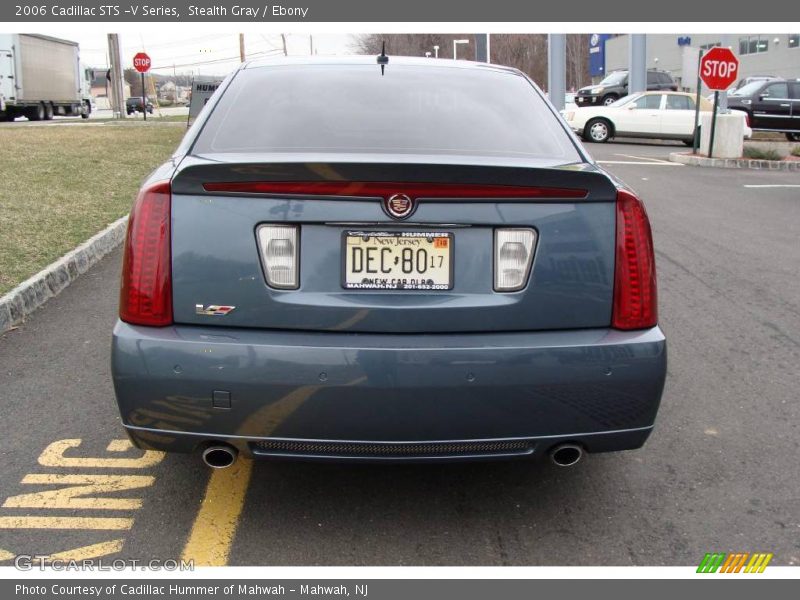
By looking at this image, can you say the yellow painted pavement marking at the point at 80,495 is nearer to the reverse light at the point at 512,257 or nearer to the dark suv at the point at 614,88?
the reverse light at the point at 512,257

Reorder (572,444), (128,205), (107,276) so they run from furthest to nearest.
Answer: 1. (128,205)
2. (107,276)
3. (572,444)

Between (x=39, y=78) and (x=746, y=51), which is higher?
(x=746, y=51)

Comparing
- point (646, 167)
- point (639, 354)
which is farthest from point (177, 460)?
point (646, 167)

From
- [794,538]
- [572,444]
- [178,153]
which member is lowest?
[794,538]

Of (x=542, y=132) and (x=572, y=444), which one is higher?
(x=542, y=132)

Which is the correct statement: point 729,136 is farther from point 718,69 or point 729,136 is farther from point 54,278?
point 54,278

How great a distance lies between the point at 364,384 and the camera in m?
2.66

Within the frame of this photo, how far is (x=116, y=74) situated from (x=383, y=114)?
111ft

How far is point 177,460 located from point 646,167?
1467 centimetres

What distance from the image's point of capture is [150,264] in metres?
2.79

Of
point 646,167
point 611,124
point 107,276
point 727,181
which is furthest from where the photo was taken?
point 611,124

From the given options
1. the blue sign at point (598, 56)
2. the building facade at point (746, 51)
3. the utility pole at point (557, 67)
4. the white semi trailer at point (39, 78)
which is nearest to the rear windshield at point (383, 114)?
the utility pole at point (557, 67)

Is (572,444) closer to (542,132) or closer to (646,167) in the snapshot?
(542,132)

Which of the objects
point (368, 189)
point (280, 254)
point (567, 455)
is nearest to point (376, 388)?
point (280, 254)
